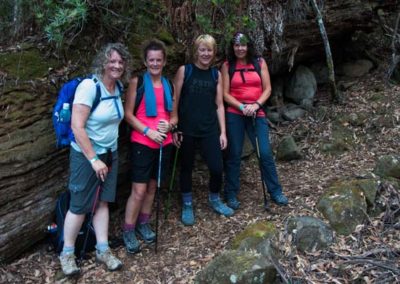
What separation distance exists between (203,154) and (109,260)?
1.77 meters

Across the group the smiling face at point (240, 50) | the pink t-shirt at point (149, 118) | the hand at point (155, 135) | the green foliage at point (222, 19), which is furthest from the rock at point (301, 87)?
the hand at point (155, 135)

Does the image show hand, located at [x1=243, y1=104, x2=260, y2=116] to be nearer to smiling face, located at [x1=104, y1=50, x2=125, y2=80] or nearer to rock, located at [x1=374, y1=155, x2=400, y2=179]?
smiling face, located at [x1=104, y1=50, x2=125, y2=80]

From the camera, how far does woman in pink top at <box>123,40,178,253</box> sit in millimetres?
5008

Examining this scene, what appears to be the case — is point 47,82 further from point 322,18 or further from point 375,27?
point 375,27

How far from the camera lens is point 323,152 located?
7723 mm

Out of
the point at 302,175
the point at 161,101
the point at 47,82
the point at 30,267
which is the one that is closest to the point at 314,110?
the point at 302,175

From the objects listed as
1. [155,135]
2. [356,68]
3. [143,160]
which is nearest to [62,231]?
[143,160]

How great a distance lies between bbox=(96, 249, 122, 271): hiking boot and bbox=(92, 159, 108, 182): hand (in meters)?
1.01

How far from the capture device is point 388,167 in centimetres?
617

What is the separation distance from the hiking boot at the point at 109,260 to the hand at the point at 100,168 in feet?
3.31

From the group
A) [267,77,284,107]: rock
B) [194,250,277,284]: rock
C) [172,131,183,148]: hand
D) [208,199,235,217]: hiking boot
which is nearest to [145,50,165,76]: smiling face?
[172,131,183,148]: hand

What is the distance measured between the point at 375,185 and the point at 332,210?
2.48 feet

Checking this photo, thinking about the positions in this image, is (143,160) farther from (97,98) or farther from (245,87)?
(245,87)

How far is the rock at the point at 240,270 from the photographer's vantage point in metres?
4.10
